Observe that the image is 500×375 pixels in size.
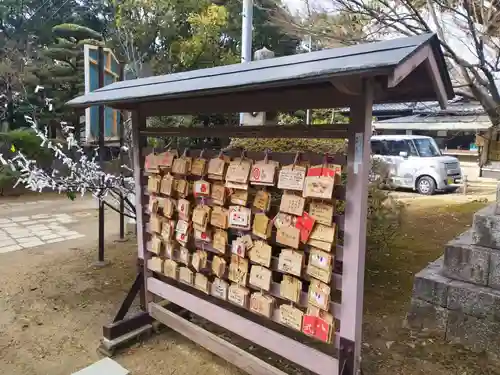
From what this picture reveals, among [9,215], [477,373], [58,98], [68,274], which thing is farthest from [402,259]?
[58,98]

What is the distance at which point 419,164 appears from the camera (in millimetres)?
11469

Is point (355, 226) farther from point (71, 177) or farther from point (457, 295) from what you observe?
point (71, 177)

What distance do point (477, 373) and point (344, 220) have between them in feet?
5.35

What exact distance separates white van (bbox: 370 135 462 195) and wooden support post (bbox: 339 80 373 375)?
941 cm

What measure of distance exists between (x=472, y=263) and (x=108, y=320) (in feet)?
9.96

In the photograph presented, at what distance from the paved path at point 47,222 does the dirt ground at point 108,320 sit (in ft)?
1.69

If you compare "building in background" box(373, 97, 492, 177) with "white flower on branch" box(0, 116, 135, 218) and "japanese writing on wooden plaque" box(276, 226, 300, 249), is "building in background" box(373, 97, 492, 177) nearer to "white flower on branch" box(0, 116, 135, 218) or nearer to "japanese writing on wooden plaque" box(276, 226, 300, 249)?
"white flower on branch" box(0, 116, 135, 218)

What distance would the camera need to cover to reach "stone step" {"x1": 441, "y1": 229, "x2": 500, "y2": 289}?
2789 millimetres

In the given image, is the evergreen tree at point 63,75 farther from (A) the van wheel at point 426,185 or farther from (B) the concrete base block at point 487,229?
(B) the concrete base block at point 487,229

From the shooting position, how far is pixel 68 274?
14.2 ft

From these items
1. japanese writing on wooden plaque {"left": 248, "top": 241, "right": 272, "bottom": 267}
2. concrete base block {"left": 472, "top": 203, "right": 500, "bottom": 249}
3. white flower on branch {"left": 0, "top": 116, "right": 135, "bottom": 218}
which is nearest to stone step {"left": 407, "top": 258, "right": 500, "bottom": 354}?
concrete base block {"left": 472, "top": 203, "right": 500, "bottom": 249}

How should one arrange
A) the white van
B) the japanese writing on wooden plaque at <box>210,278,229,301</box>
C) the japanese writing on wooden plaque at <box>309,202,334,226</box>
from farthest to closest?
the white van → the japanese writing on wooden plaque at <box>210,278,229,301</box> → the japanese writing on wooden plaque at <box>309,202,334,226</box>

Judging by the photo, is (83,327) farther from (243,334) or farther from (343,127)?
(343,127)

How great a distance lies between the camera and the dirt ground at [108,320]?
2.65 meters
